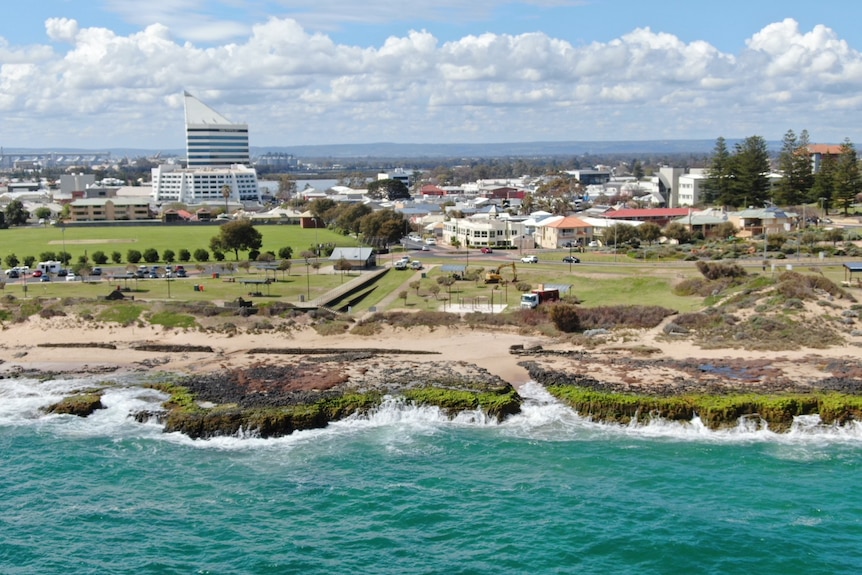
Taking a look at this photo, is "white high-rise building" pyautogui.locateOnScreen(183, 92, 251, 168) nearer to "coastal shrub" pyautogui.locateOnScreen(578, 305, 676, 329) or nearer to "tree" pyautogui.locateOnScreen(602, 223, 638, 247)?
"tree" pyautogui.locateOnScreen(602, 223, 638, 247)

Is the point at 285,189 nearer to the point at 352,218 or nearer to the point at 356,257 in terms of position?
the point at 352,218

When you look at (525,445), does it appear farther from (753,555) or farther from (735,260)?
(735,260)

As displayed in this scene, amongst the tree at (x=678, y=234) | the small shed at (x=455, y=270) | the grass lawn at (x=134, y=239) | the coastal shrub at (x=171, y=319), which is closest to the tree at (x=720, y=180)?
the tree at (x=678, y=234)

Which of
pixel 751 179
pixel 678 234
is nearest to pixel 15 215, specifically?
pixel 678 234

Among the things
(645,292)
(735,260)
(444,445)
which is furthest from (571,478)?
(735,260)

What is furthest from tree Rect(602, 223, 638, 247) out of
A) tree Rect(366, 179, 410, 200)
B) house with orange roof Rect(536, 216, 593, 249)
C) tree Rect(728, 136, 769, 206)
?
tree Rect(366, 179, 410, 200)
